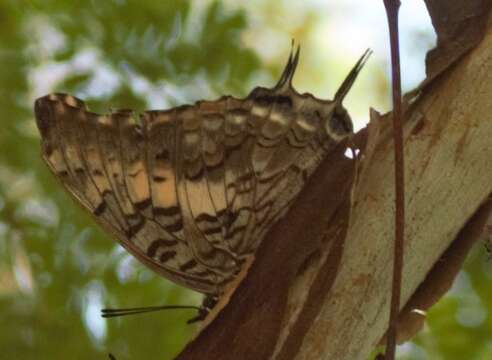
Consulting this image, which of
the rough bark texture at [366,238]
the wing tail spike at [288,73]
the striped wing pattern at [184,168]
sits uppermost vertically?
the wing tail spike at [288,73]

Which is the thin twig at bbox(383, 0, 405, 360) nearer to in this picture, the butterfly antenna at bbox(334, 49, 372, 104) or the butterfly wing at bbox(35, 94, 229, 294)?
the butterfly antenna at bbox(334, 49, 372, 104)

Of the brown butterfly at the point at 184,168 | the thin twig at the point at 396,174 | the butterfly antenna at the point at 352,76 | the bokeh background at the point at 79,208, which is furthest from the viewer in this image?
the bokeh background at the point at 79,208

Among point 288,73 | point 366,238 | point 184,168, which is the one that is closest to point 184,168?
point 184,168

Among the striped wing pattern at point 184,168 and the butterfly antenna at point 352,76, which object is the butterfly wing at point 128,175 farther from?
the butterfly antenna at point 352,76

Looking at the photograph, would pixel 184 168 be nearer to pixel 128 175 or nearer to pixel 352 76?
pixel 128 175

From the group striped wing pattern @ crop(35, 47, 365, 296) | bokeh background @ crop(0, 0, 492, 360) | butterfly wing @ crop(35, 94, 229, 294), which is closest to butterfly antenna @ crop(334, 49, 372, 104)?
striped wing pattern @ crop(35, 47, 365, 296)

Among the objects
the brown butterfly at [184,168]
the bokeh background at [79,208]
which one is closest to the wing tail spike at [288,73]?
the brown butterfly at [184,168]

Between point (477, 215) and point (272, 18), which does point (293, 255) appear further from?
point (272, 18)
